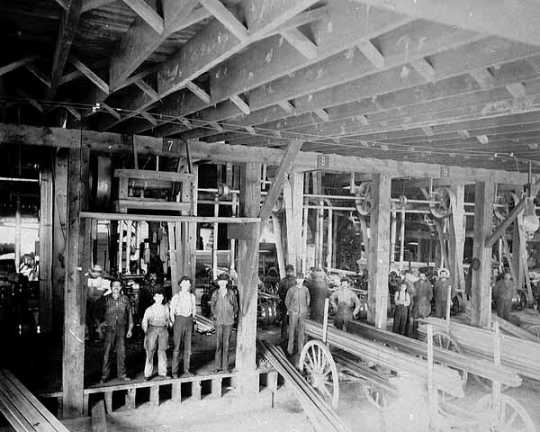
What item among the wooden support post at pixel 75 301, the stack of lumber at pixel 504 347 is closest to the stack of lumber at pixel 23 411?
the wooden support post at pixel 75 301

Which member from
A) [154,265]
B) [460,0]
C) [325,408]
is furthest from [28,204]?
[460,0]

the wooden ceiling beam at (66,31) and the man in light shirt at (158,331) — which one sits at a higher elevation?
the wooden ceiling beam at (66,31)

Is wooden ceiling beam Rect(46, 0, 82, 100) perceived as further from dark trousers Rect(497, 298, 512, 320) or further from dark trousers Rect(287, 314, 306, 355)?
dark trousers Rect(497, 298, 512, 320)

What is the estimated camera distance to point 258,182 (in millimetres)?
9227

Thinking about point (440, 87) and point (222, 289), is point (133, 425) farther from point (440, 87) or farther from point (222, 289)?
point (440, 87)

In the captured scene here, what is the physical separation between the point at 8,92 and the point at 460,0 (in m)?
5.75

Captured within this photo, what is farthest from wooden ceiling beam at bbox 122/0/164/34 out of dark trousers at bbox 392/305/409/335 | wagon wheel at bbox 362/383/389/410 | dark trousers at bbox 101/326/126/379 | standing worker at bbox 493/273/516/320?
standing worker at bbox 493/273/516/320

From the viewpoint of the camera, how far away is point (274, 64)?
15.2ft

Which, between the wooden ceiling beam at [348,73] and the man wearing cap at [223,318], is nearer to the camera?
the wooden ceiling beam at [348,73]

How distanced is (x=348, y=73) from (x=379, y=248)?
20.1 ft

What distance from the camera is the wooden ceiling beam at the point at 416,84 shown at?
4.00 metres

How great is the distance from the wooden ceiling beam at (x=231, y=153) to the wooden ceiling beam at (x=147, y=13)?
4.63m

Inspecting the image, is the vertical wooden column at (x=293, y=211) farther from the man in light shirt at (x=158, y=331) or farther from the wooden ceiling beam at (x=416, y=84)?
the wooden ceiling beam at (x=416, y=84)

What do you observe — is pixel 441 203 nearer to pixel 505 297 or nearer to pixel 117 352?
pixel 505 297
